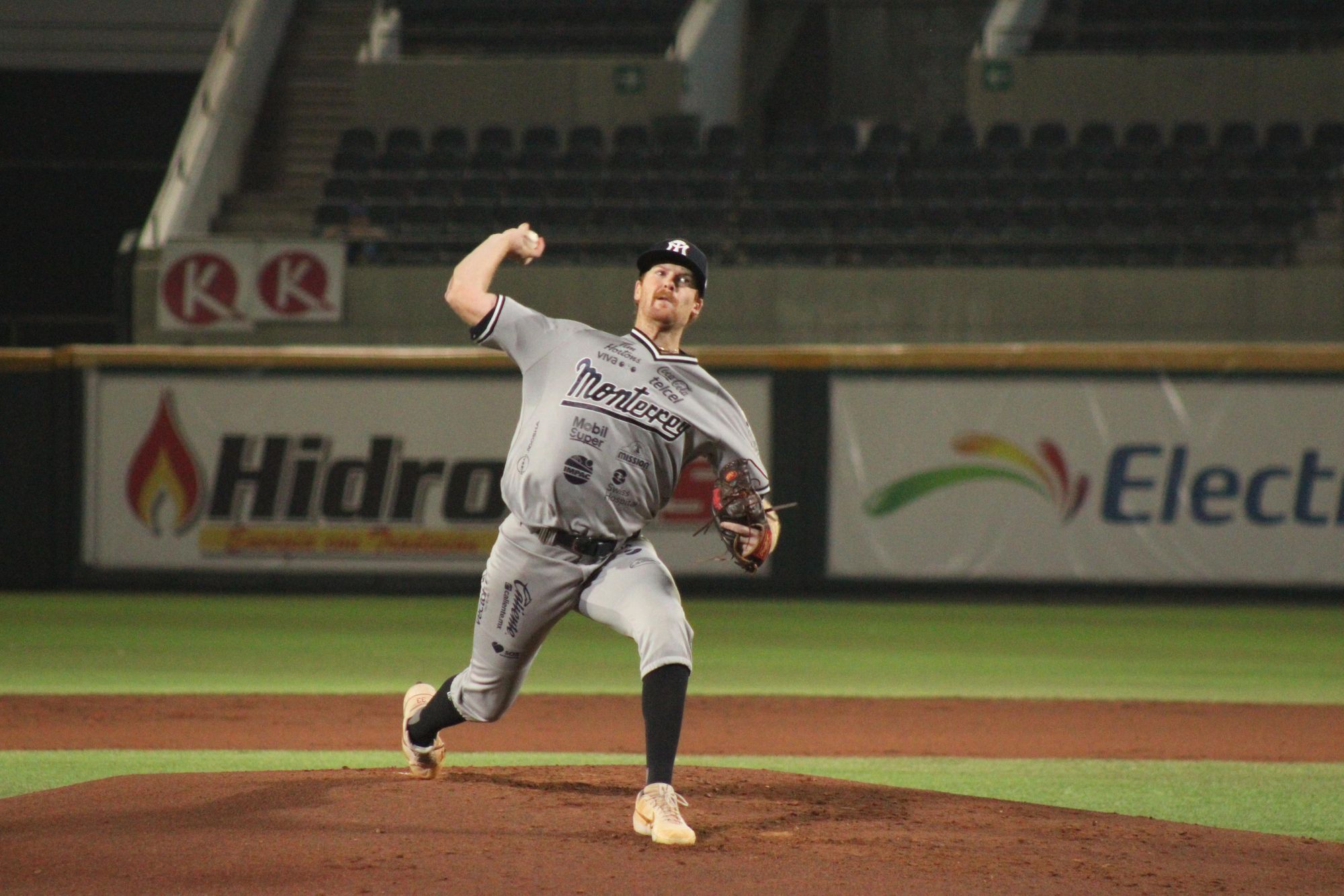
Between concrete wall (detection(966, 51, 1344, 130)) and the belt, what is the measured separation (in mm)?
14881

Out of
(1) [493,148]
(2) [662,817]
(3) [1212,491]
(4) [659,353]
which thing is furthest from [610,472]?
(1) [493,148]

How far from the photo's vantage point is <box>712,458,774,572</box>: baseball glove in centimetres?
419

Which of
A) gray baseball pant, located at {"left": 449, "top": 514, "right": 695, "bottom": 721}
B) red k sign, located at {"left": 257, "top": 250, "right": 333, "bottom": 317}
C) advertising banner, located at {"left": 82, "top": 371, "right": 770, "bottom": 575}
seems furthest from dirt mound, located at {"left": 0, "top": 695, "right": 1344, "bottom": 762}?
red k sign, located at {"left": 257, "top": 250, "right": 333, "bottom": 317}

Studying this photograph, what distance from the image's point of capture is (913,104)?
70.5ft

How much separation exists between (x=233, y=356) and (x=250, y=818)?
26.8 feet

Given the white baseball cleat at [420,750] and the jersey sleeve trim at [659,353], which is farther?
the white baseball cleat at [420,750]

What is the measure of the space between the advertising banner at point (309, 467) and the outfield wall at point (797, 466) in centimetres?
2

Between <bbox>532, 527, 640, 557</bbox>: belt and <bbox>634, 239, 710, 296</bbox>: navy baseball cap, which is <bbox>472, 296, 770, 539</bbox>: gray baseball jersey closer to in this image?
<bbox>532, 527, 640, 557</bbox>: belt

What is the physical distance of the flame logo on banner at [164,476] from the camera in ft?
39.0

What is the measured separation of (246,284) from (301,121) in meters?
5.21

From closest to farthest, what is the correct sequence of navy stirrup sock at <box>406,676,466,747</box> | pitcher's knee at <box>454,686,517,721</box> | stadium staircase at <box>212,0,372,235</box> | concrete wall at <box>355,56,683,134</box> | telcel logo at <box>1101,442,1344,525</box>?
pitcher's knee at <box>454,686,517,721</box> → navy stirrup sock at <box>406,676,466,747</box> → telcel logo at <box>1101,442,1344,525</box> → stadium staircase at <box>212,0,372,235</box> → concrete wall at <box>355,56,683,134</box>

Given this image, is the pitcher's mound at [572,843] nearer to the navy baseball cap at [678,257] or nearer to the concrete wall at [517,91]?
the navy baseball cap at [678,257]

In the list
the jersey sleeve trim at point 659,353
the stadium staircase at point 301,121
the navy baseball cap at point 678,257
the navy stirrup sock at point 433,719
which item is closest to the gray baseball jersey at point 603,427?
the jersey sleeve trim at point 659,353

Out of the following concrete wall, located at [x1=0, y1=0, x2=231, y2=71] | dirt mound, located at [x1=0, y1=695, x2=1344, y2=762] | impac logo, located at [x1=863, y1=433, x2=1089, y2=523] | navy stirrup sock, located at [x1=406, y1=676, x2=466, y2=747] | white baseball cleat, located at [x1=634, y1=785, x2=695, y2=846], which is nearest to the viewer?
white baseball cleat, located at [x1=634, y1=785, x2=695, y2=846]
